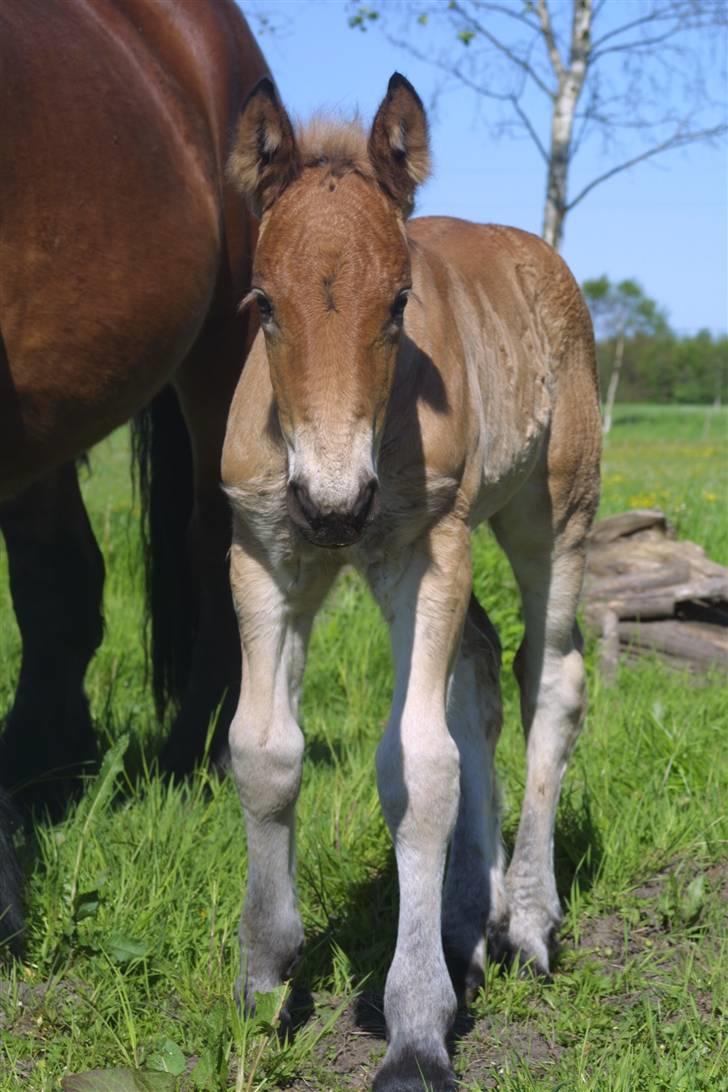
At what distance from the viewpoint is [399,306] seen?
2537 mm

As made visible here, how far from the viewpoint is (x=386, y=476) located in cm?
269

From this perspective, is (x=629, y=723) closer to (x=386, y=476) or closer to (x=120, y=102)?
(x=386, y=476)

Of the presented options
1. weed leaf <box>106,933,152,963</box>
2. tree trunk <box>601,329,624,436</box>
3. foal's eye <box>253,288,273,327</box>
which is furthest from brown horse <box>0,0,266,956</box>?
tree trunk <box>601,329,624,436</box>

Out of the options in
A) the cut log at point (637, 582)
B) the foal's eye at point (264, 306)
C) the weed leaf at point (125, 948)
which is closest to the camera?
the foal's eye at point (264, 306)

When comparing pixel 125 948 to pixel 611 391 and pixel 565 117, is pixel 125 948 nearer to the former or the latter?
pixel 565 117

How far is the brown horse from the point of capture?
11.6 feet

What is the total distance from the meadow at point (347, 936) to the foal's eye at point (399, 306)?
1350 millimetres

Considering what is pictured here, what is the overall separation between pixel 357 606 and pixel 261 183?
3701mm

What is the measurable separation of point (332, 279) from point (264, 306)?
0.57 ft

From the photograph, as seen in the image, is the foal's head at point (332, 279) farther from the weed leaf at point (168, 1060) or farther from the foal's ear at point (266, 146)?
the weed leaf at point (168, 1060)

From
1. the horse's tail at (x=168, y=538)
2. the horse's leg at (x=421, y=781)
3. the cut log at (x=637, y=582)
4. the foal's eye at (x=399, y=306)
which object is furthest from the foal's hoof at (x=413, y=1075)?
the cut log at (x=637, y=582)

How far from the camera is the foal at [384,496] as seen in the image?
2449mm

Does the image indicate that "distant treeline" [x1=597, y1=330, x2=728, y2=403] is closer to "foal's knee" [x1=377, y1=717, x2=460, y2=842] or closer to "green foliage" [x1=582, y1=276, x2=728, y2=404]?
"green foliage" [x1=582, y1=276, x2=728, y2=404]

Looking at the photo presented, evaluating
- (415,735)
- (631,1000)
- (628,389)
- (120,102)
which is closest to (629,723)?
(631,1000)
